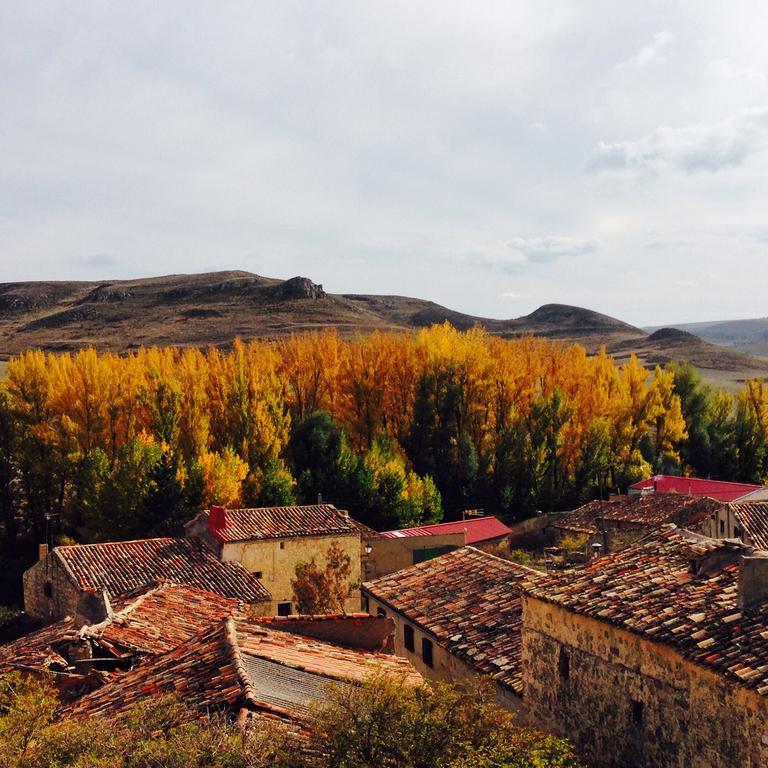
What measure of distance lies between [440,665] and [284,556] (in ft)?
37.1

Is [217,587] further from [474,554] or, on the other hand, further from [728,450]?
[728,450]

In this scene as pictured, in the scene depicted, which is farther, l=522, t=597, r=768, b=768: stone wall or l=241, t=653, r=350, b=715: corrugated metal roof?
l=241, t=653, r=350, b=715: corrugated metal roof

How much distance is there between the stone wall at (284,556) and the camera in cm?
2292

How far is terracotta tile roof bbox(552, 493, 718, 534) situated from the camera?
88.1ft

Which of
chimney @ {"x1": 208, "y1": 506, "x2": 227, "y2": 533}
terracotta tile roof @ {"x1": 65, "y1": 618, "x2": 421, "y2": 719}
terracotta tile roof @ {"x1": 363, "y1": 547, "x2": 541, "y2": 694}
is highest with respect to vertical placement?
terracotta tile roof @ {"x1": 65, "y1": 618, "x2": 421, "y2": 719}

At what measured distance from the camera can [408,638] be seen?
14.5 meters

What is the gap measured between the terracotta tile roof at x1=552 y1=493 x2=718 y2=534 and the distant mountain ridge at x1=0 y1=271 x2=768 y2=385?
61230 mm

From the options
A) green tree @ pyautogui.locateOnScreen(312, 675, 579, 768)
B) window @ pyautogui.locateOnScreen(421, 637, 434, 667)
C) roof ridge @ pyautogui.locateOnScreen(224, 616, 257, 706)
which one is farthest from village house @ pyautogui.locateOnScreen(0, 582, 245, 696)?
green tree @ pyautogui.locateOnScreen(312, 675, 579, 768)

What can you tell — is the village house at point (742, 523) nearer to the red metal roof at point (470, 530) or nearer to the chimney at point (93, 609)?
the red metal roof at point (470, 530)

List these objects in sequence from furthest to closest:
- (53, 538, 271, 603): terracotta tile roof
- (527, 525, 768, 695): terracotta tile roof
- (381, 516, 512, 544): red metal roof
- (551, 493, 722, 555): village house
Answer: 1. (381, 516, 512, 544): red metal roof
2. (551, 493, 722, 555): village house
3. (53, 538, 271, 603): terracotta tile roof
4. (527, 525, 768, 695): terracotta tile roof

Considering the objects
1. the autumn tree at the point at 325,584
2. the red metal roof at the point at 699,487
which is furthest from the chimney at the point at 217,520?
the red metal roof at the point at 699,487

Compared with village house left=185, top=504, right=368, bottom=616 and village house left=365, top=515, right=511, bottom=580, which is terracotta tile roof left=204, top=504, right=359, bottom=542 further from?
village house left=365, top=515, right=511, bottom=580

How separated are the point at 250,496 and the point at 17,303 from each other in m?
117

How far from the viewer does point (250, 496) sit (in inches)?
1249
